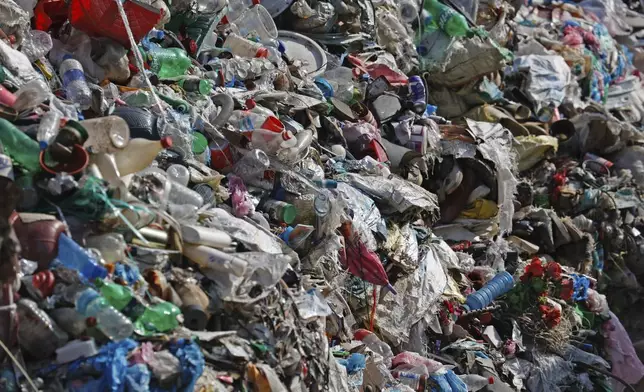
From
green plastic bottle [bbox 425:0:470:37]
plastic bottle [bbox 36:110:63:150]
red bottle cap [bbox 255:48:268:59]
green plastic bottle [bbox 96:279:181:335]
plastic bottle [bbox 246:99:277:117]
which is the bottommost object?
green plastic bottle [bbox 425:0:470:37]

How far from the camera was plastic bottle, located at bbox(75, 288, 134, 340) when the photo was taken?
3246 mm

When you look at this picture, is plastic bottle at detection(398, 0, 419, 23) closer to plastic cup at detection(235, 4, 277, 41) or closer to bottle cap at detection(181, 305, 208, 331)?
plastic cup at detection(235, 4, 277, 41)

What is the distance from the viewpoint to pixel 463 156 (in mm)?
6801

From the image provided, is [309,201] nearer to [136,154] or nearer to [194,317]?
[136,154]

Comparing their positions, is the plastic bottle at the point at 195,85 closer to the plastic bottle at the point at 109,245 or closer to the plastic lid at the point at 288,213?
the plastic lid at the point at 288,213

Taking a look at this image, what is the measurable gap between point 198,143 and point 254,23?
6.16 ft

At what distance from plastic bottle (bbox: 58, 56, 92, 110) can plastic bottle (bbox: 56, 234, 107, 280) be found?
1.29 meters

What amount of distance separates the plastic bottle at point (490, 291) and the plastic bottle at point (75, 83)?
294 cm

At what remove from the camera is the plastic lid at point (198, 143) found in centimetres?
480

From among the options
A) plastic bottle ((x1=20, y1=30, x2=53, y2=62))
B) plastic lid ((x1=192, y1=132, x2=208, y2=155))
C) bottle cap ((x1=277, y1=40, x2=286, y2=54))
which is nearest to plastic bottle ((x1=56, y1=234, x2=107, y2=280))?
plastic lid ((x1=192, y1=132, x2=208, y2=155))

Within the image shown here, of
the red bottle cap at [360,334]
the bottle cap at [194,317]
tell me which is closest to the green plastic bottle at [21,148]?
the bottle cap at [194,317]

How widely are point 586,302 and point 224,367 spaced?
14.0 feet

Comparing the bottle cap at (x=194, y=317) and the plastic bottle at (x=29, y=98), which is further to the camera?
the plastic bottle at (x=29, y=98)

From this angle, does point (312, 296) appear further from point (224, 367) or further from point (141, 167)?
point (141, 167)
